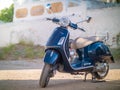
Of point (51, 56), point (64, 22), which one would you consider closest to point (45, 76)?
point (51, 56)

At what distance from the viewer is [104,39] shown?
12.4ft

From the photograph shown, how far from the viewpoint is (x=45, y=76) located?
349cm

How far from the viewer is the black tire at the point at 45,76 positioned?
3.47 metres

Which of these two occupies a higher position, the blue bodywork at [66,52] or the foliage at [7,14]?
the foliage at [7,14]

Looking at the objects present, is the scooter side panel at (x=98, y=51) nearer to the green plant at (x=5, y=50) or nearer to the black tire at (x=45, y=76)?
the black tire at (x=45, y=76)

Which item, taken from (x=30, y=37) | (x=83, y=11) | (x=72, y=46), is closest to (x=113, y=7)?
(x=83, y=11)

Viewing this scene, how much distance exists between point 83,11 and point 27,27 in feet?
1.86

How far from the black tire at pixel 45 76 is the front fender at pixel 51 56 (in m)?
0.05

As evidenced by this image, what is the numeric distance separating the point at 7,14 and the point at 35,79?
716 mm

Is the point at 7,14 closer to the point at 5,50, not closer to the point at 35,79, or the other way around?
the point at 5,50

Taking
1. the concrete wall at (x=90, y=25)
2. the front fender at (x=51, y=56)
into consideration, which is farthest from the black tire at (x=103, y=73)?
the front fender at (x=51, y=56)

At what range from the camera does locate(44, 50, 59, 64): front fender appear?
11.3ft

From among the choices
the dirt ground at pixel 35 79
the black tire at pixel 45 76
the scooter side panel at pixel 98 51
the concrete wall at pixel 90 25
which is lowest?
the dirt ground at pixel 35 79

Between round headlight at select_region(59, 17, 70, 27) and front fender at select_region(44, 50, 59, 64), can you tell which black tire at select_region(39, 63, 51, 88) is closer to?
front fender at select_region(44, 50, 59, 64)
